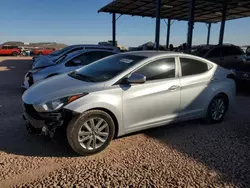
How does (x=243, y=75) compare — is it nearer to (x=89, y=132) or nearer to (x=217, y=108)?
(x=217, y=108)

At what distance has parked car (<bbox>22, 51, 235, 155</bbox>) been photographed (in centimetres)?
318

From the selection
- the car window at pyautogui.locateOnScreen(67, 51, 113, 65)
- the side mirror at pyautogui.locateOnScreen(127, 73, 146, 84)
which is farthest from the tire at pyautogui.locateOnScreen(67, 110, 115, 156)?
the car window at pyautogui.locateOnScreen(67, 51, 113, 65)

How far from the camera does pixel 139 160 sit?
3250 millimetres

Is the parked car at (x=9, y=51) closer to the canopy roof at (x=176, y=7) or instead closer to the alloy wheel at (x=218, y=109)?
the canopy roof at (x=176, y=7)

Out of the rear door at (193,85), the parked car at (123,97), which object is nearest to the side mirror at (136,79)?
the parked car at (123,97)

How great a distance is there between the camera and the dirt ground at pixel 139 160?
277 cm

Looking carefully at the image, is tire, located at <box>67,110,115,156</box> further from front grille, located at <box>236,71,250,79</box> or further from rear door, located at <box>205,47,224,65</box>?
rear door, located at <box>205,47,224,65</box>

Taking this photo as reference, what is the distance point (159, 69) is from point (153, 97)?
543mm

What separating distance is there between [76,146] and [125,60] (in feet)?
5.76

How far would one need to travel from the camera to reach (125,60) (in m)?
4.11

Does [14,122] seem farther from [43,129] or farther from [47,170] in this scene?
[47,170]

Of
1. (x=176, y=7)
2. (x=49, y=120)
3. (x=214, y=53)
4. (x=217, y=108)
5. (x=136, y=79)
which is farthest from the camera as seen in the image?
(x=176, y=7)

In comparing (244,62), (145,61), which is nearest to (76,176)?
(145,61)

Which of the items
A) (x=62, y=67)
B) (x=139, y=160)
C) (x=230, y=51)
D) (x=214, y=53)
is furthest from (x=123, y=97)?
(x=230, y=51)
